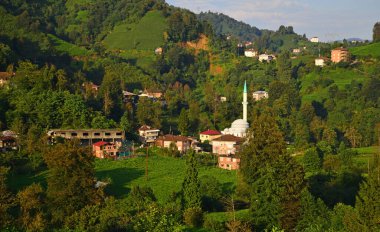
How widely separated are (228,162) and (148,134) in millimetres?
10031

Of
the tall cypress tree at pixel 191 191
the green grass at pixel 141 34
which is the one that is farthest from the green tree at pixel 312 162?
the green grass at pixel 141 34

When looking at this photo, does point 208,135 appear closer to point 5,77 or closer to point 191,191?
point 5,77

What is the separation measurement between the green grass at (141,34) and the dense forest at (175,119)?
9.5 inches

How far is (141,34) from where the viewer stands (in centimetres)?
8700

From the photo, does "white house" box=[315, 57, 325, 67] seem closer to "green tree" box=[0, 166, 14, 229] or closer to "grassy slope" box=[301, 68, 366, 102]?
"grassy slope" box=[301, 68, 366, 102]

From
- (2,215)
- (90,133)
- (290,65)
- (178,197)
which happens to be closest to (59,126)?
(90,133)

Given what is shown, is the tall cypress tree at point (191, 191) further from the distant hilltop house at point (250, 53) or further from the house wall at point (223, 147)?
the distant hilltop house at point (250, 53)

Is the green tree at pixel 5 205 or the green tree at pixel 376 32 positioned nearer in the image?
the green tree at pixel 5 205

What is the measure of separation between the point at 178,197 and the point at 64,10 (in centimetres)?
7398

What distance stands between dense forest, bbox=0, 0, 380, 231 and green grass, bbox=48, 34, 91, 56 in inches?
10.2

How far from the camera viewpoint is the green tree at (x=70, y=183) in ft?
85.7

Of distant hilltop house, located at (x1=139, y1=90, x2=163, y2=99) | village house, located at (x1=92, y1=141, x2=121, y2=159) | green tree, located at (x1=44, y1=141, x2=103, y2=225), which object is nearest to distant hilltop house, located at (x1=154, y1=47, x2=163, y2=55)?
distant hilltop house, located at (x1=139, y1=90, x2=163, y2=99)

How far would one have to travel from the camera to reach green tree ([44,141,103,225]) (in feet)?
85.7

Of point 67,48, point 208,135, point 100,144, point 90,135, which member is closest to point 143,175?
point 100,144
